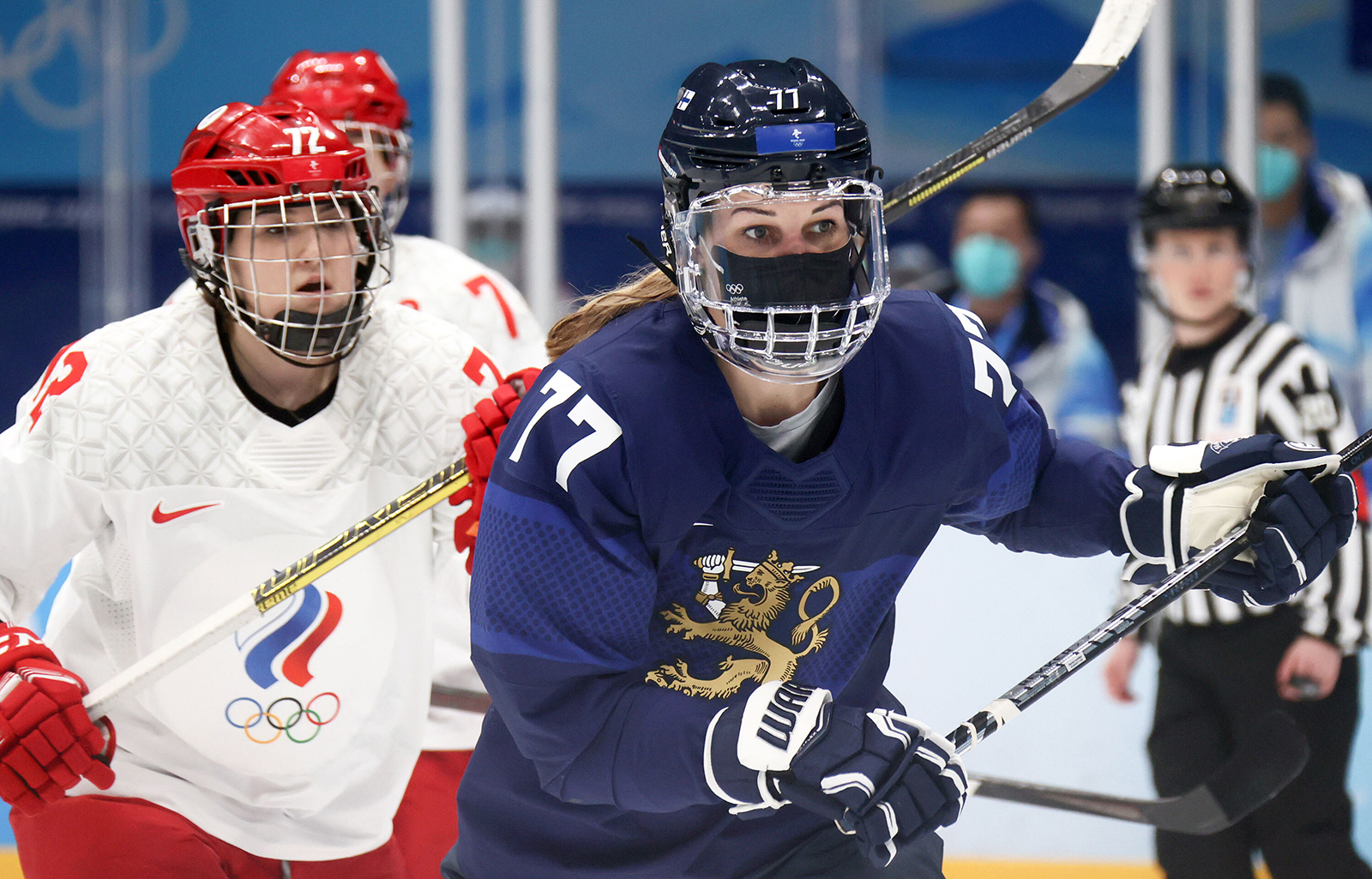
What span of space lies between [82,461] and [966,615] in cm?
195

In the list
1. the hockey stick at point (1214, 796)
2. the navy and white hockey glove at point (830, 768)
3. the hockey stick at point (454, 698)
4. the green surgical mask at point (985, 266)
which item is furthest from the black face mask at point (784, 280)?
the green surgical mask at point (985, 266)

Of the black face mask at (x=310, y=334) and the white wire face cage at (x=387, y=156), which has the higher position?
the white wire face cage at (x=387, y=156)

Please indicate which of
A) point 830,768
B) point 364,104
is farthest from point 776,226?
point 364,104

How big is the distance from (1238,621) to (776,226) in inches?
67.7

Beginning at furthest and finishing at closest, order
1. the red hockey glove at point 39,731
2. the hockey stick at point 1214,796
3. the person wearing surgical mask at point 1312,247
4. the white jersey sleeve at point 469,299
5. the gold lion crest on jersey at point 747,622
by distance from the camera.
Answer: the person wearing surgical mask at point 1312,247 → the white jersey sleeve at point 469,299 → the hockey stick at point 1214,796 → the red hockey glove at point 39,731 → the gold lion crest on jersey at point 747,622

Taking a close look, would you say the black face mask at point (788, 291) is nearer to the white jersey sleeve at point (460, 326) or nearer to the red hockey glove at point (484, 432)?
the red hockey glove at point (484, 432)

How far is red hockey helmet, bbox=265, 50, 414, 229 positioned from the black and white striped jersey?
143 centimetres

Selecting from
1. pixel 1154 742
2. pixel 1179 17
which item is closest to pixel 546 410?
pixel 1154 742

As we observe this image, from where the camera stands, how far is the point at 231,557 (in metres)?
1.91

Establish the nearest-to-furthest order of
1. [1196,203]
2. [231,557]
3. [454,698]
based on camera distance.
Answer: [231,557] < [454,698] < [1196,203]

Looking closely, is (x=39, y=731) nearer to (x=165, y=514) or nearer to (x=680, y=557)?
(x=165, y=514)

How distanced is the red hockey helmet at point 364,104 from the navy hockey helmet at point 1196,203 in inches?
55.4

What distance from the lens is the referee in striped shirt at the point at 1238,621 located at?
2.68 meters

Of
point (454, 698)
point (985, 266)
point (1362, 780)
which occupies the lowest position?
point (1362, 780)
